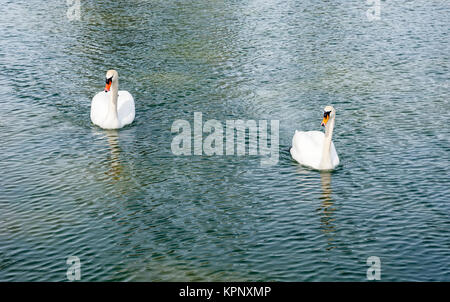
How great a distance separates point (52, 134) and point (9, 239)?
814cm

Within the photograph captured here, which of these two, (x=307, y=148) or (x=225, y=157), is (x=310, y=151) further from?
(x=225, y=157)

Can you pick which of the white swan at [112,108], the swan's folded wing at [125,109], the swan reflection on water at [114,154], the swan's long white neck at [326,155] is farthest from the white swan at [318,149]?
the white swan at [112,108]

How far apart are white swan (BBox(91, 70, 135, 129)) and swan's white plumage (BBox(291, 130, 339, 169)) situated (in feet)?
23.7

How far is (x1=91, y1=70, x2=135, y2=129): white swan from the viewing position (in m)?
28.6

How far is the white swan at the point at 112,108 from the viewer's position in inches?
1126

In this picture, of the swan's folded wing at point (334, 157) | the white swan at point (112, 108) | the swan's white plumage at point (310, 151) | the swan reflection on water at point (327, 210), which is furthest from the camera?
the white swan at point (112, 108)

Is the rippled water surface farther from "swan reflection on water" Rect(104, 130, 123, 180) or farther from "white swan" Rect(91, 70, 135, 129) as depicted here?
"white swan" Rect(91, 70, 135, 129)

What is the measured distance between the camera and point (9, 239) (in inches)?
800

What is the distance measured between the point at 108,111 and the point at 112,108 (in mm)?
223

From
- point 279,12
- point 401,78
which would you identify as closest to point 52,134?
point 401,78

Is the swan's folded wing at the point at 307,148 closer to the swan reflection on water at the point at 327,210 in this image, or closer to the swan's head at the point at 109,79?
the swan reflection on water at the point at 327,210

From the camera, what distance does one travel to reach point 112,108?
28641 mm

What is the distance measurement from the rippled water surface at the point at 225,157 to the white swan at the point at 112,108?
1.31 ft

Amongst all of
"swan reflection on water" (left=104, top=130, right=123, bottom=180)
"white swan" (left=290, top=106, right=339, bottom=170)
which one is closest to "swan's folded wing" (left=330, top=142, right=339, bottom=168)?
"white swan" (left=290, top=106, right=339, bottom=170)
